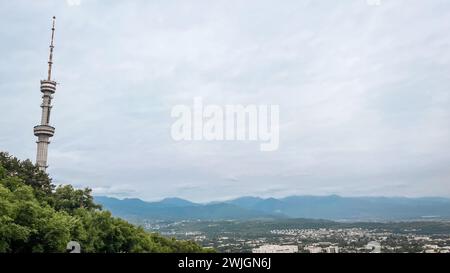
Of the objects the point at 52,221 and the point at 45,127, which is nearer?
the point at 52,221

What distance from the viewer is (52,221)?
30266 mm

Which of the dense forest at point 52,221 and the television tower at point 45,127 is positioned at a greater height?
the television tower at point 45,127

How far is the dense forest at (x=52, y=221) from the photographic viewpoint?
28.0 meters

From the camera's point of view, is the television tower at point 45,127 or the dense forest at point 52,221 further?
the television tower at point 45,127

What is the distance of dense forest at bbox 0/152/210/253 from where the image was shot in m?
28.0

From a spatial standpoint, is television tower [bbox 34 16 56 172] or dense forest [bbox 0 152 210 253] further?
Answer: television tower [bbox 34 16 56 172]

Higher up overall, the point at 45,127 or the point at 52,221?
the point at 45,127

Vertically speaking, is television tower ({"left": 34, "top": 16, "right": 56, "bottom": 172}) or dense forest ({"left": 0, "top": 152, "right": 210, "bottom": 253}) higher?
television tower ({"left": 34, "top": 16, "right": 56, "bottom": 172})
